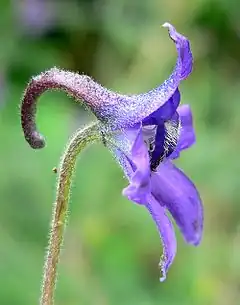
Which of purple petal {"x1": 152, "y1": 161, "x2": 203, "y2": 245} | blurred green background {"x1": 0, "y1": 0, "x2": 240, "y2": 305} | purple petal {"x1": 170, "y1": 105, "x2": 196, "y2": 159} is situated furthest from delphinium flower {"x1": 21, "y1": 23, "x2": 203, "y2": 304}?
blurred green background {"x1": 0, "y1": 0, "x2": 240, "y2": 305}

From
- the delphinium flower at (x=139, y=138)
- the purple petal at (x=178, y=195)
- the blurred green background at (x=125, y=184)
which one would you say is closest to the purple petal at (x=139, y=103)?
the delphinium flower at (x=139, y=138)

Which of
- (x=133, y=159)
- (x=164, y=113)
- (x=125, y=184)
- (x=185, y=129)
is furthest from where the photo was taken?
(x=125, y=184)

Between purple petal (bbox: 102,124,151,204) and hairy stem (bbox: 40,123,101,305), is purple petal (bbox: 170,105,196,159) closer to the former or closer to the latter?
purple petal (bbox: 102,124,151,204)

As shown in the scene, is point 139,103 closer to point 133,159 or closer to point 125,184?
point 133,159

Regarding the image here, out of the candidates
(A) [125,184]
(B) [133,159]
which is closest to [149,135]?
(B) [133,159]

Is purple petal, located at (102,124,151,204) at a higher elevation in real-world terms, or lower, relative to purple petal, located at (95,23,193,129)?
lower

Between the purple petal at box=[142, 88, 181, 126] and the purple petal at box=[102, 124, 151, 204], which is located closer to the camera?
the purple petal at box=[102, 124, 151, 204]

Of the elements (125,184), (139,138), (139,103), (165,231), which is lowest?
(165,231)
